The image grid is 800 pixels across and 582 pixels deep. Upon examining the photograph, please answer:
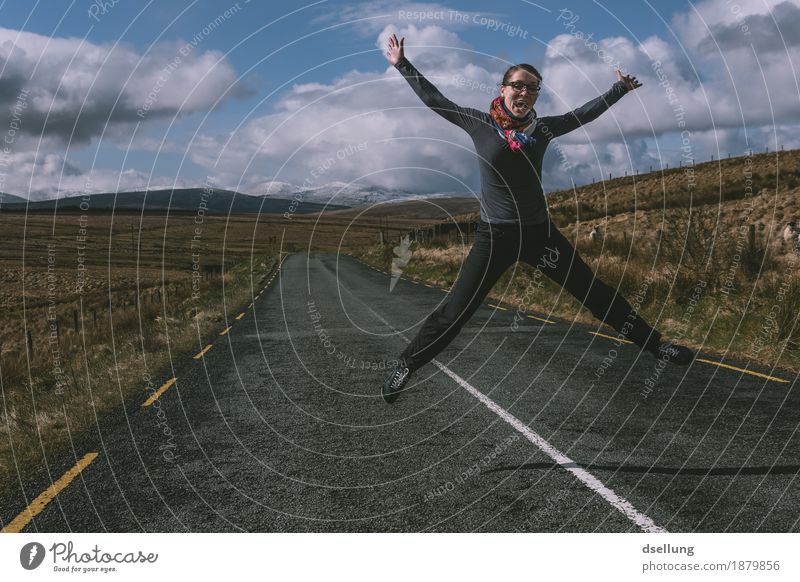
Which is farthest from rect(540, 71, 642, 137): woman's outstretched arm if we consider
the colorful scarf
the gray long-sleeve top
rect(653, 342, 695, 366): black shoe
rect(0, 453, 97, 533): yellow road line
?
rect(0, 453, 97, 533): yellow road line

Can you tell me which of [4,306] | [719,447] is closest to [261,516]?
[719,447]

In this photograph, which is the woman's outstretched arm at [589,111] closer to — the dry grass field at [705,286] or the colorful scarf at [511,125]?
the colorful scarf at [511,125]

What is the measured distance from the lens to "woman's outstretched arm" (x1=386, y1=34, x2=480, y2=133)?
4.42 m

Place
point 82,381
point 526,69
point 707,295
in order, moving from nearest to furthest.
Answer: point 526,69, point 82,381, point 707,295

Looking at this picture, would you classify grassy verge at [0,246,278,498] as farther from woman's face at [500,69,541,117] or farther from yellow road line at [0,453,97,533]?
woman's face at [500,69,541,117]

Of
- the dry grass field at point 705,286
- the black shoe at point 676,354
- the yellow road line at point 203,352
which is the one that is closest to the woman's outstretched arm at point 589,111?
the black shoe at point 676,354

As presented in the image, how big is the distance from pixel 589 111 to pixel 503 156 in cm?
84

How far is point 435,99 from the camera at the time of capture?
14.6 feet

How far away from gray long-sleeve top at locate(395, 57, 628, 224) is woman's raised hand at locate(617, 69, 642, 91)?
0.34 m

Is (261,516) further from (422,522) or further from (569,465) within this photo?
(569,465)

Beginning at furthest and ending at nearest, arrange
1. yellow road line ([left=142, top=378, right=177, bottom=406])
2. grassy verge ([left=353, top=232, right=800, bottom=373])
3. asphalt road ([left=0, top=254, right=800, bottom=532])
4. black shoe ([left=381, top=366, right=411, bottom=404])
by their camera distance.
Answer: grassy verge ([left=353, top=232, right=800, bottom=373])
yellow road line ([left=142, top=378, right=177, bottom=406])
black shoe ([left=381, top=366, right=411, bottom=404])
asphalt road ([left=0, top=254, right=800, bottom=532])

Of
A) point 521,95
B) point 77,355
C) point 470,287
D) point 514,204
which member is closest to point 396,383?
point 470,287

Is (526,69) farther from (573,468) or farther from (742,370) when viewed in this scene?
(742,370)
